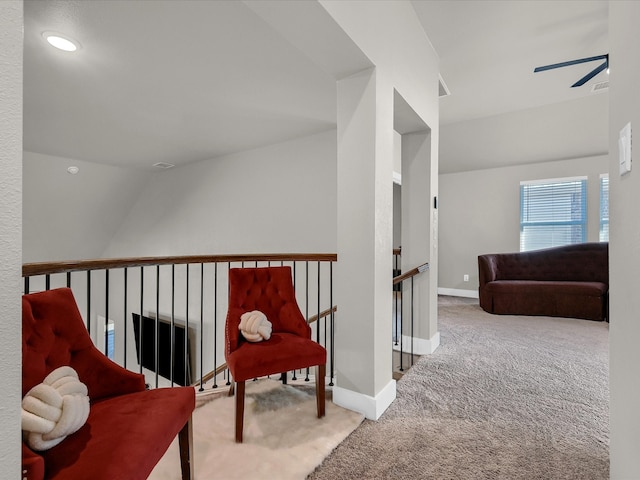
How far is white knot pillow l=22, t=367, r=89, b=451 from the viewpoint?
85 centimetres

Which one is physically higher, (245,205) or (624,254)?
(245,205)

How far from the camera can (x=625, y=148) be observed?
0.92 meters

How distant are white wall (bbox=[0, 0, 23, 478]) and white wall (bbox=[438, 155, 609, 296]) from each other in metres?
6.44

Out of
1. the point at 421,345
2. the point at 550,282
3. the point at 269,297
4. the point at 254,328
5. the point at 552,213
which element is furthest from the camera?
the point at 552,213

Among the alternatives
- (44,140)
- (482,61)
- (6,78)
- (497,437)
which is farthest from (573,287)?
(44,140)

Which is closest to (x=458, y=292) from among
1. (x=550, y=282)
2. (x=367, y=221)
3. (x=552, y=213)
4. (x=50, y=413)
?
(x=550, y=282)

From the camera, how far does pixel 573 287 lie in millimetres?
4367

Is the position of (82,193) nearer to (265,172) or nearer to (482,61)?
(265,172)

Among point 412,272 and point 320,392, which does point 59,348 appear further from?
point 412,272

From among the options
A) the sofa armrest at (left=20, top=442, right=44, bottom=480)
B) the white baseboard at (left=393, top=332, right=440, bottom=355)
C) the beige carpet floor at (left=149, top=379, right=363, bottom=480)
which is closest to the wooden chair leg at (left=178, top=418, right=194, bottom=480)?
the beige carpet floor at (left=149, top=379, right=363, bottom=480)

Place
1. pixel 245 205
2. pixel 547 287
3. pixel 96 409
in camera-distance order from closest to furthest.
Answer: pixel 96 409 → pixel 547 287 → pixel 245 205

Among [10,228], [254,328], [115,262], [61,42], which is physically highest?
[61,42]

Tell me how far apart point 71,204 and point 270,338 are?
607cm

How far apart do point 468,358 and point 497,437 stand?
4.13ft
